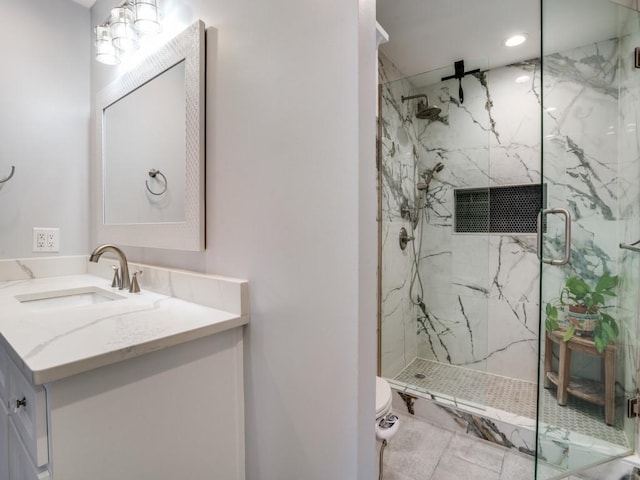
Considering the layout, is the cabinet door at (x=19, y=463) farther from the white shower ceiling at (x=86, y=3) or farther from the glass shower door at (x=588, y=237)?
the white shower ceiling at (x=86, y=3)

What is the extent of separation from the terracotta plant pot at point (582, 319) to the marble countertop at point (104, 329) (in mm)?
1651

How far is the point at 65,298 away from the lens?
1.39m

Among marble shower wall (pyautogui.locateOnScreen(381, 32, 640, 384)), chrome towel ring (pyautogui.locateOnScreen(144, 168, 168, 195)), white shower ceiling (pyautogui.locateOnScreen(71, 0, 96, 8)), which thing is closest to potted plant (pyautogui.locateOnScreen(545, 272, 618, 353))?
marble shower wall (pyautogui.locateOnScreen(381, 32, 640, 384))

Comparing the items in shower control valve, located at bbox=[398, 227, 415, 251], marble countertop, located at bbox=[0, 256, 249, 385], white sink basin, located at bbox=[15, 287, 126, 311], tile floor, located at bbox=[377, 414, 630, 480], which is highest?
shower control valve, located at bbox=[398, 227, 415, 251]

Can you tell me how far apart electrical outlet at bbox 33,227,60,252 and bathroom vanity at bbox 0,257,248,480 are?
608 mm

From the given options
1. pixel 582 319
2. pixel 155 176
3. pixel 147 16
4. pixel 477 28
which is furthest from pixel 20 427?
pixel 477 28

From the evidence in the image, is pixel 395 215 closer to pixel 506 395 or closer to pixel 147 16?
pixel 506 395

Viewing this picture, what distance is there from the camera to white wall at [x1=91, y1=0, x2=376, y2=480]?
0.74 metres

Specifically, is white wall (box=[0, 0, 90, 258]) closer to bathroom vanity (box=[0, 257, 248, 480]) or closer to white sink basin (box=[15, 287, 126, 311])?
white sink basin (box=[15, 287, 126, 311])

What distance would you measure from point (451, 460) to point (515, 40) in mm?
2478

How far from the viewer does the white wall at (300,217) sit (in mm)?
737

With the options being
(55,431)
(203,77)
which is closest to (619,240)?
(203,77)

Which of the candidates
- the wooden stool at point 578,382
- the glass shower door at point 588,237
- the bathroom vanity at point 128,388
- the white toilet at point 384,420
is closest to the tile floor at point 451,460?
the glass shower door at point 588,237

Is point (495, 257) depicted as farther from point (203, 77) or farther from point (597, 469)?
point (203, 77)
